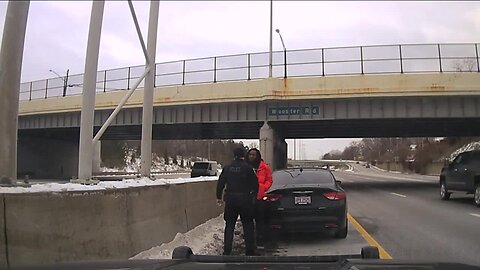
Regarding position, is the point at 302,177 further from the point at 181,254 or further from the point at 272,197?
the point at 181,254

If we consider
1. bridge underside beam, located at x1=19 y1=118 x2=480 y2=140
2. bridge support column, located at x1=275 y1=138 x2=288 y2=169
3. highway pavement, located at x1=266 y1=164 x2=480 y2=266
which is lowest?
highway pavement, located at x1=266 y1=164 x2=480 y2=266

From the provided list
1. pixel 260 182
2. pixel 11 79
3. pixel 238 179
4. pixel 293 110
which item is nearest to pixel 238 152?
pixel 238 179

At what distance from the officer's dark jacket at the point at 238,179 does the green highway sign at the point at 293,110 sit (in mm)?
22221

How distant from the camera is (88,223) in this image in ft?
19.8

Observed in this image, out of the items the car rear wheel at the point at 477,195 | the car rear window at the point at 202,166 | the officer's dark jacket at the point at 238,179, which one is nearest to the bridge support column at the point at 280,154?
the car rear window at the point at 202,166

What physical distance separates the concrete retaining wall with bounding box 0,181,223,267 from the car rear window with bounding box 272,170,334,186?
8.17 feet

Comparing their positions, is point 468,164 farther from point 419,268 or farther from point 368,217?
point 419,268

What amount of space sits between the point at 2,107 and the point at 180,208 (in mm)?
3992

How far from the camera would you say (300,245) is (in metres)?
9.27

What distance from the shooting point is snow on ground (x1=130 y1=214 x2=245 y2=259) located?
737cm

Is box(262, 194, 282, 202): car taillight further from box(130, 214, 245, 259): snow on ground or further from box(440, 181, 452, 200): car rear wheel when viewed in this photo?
box(440, 181, 452, 200): car rear wheel

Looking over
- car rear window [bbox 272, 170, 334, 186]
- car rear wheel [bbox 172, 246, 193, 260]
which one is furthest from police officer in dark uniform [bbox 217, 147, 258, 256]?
car rear wheel [bbox 172, 246, 193, 260]

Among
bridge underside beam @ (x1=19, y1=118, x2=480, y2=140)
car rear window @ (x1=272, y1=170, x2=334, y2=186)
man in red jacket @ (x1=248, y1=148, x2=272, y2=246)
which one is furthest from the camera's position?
bridge underside beam @ (x1=19, y1=118, x2=480, y2=140)

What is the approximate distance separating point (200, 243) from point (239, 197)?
182 cm
